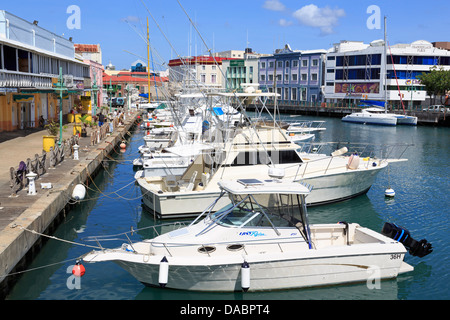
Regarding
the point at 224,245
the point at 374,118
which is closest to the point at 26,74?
the point at 224,245

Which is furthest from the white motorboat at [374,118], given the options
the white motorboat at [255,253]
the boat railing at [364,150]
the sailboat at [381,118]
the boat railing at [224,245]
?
the boat railing at [224,245]

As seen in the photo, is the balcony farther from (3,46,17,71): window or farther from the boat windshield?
the boat windshield

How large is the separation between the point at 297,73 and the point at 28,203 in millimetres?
79750

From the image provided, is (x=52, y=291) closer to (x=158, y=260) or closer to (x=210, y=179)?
(x=158, y=260)

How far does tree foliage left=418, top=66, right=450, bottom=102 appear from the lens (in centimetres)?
6638

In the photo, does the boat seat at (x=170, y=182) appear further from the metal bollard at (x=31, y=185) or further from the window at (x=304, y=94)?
the window at (x=304, y=94)

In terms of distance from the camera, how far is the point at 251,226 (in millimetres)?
10914

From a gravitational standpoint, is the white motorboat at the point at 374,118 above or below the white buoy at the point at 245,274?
above

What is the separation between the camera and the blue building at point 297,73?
86.0 metres

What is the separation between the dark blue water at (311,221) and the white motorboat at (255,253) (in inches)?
12.8

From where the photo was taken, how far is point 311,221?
16.8 meters
